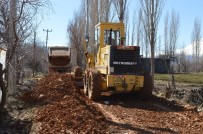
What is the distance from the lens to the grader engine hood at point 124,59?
50.3 feet

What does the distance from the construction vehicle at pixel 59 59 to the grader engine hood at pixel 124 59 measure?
16.6 meters

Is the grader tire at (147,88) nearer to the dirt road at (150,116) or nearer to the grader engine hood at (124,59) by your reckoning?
the dirt road at (150,116)

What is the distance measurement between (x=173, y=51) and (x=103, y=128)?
60.3 m

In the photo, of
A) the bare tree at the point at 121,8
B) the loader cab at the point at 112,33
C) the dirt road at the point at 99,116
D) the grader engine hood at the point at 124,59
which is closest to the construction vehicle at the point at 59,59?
the bare tree at the point at 121,8

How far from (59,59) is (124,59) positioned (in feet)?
57.8

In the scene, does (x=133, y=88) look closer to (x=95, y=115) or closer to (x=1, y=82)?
(x=95, y=115)

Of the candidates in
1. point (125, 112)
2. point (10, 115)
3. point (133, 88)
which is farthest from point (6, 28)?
point (125, 112)

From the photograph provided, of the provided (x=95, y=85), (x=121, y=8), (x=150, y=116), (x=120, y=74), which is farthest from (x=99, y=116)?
(x=121, y=8)

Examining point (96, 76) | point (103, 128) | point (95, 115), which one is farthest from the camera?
point (96, 76)

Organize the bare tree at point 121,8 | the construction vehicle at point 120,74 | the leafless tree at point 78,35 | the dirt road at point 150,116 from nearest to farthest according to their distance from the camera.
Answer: the dirt road at point 150,116
the construction vehicle at point 120,74
the bare tree at point 121,8
the leafless tree at point 78,35

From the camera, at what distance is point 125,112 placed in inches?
509

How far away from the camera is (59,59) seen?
32.5 m

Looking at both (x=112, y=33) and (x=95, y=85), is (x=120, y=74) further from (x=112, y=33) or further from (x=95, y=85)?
(x=112, y=33)

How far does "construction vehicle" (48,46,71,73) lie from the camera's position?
3175 cm
